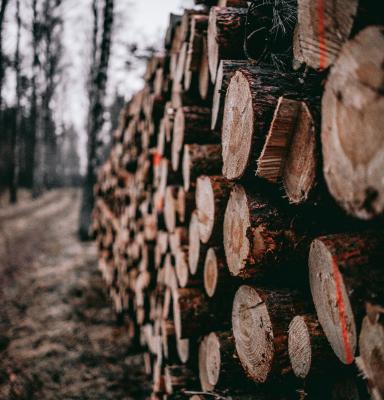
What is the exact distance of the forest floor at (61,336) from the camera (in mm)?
2754

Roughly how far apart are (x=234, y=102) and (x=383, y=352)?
1038 mm

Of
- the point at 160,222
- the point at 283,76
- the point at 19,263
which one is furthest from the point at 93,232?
the point at 283,76

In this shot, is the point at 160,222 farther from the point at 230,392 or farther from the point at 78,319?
the point at 78,319

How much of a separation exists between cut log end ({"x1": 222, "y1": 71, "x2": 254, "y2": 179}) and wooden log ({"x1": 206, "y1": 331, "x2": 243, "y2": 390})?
864 mm

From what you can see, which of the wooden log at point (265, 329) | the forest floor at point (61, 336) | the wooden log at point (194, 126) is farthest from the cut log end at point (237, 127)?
the forest floor at point (61, 336)

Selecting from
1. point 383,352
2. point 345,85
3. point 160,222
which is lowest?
point 160,222

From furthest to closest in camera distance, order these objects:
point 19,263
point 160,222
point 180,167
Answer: point 19,263, point 160,222, point 180,167

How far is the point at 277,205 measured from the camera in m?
1.32

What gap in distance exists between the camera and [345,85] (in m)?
0.80

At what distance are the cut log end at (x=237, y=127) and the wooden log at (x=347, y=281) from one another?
18.2 inches

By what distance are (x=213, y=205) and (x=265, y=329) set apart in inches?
24.9

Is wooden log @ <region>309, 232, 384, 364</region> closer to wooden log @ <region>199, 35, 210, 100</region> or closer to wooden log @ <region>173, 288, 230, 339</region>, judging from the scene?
wooden log @ <region>173, 288, 230, 339</region>

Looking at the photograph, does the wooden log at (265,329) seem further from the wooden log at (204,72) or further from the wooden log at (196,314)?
the wooden log at (204,72)

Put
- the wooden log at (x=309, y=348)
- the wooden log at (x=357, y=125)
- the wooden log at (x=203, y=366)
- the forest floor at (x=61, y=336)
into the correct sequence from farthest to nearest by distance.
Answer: the forest floor at (x=61, y=336) → the wooden log at (x=203, y=366) → the wooden log at (x=309, y=348) → the wooden log at (x=357, y=125)
